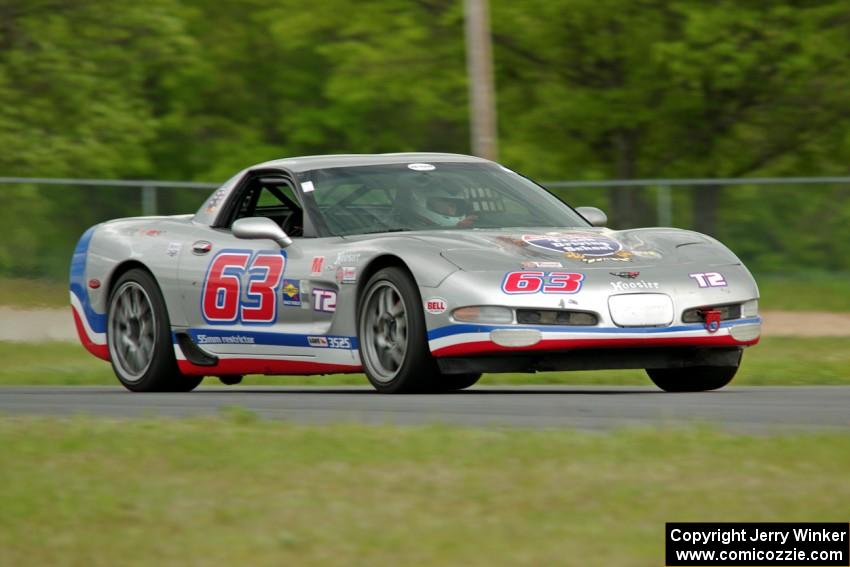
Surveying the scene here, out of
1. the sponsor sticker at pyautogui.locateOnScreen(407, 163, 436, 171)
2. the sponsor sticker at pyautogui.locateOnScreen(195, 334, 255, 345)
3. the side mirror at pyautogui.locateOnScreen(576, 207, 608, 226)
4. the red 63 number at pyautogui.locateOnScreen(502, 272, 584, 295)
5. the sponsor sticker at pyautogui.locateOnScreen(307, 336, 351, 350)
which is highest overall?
the sponsor sticker at pyautogui.locateOnScreen(407, 163, 436, 171)

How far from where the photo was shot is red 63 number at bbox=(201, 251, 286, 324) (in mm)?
10498

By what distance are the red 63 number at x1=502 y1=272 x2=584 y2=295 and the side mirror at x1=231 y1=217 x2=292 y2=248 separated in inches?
67.1

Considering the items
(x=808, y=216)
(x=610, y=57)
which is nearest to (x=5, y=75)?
(x=610, y=57)

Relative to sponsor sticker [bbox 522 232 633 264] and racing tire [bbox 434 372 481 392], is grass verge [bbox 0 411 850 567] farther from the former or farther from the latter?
sponsor sticker [bbox 522 232 633 264]

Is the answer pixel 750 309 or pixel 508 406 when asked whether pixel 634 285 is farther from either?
pixel 508 406

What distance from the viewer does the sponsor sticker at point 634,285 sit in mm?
9266

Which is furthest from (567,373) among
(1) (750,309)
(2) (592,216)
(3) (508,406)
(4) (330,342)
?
(3) (508,406)

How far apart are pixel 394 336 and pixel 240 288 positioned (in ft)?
4.98

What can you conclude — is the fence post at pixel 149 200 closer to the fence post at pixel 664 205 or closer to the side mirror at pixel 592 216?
the fence post at pixel 664 205

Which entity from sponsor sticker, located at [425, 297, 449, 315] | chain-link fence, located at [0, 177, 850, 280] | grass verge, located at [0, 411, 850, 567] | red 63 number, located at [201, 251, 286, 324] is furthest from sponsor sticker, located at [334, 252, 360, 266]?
chain-link fence, located at [0, 177, 850, 280]

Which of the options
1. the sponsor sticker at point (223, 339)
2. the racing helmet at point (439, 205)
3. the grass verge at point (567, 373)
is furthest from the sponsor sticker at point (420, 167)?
the grass verge at point (567, 373)

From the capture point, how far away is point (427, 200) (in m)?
10.7

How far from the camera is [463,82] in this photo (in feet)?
101

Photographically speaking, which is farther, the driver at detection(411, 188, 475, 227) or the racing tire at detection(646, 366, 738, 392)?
the driver at detection(411, 188, 475, 227)
